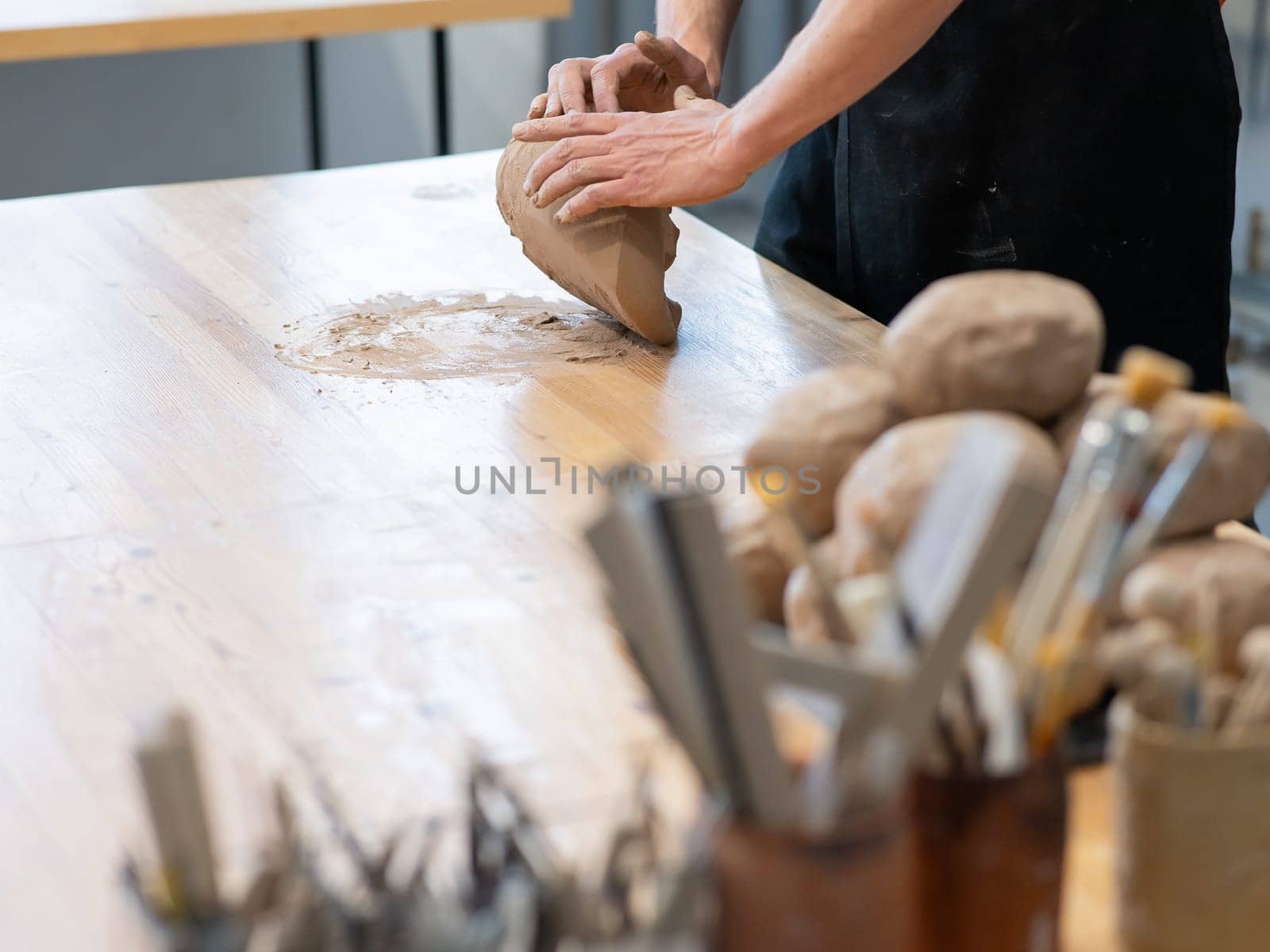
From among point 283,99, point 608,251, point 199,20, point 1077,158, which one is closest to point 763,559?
point 608,251

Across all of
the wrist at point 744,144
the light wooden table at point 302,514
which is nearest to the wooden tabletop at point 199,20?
the light wooden table at point 302,514

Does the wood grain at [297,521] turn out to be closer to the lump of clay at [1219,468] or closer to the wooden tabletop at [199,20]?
the lump of clay at [1219,468]

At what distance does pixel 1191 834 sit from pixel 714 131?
42.9 inches

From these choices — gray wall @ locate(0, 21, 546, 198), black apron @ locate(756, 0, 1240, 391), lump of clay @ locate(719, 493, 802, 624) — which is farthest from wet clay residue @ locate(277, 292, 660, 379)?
gray wall @ locate(0, 21, 546, 198)

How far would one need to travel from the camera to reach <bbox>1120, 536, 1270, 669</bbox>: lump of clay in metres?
0.71

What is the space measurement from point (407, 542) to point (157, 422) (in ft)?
1.20

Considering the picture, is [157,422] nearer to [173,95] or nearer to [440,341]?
[440,341]

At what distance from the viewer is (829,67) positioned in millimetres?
1465

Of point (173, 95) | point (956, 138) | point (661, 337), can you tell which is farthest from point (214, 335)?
point (173, 95)

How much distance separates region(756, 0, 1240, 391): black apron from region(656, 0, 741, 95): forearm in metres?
0.27

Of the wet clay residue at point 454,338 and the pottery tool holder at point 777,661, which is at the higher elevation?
the pottery tool holder at point 777,661

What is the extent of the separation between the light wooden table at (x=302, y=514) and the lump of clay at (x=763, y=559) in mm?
96

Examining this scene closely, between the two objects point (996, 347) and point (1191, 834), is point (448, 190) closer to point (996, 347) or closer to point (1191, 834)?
point (996, 347)

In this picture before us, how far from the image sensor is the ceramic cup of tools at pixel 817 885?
512mm
